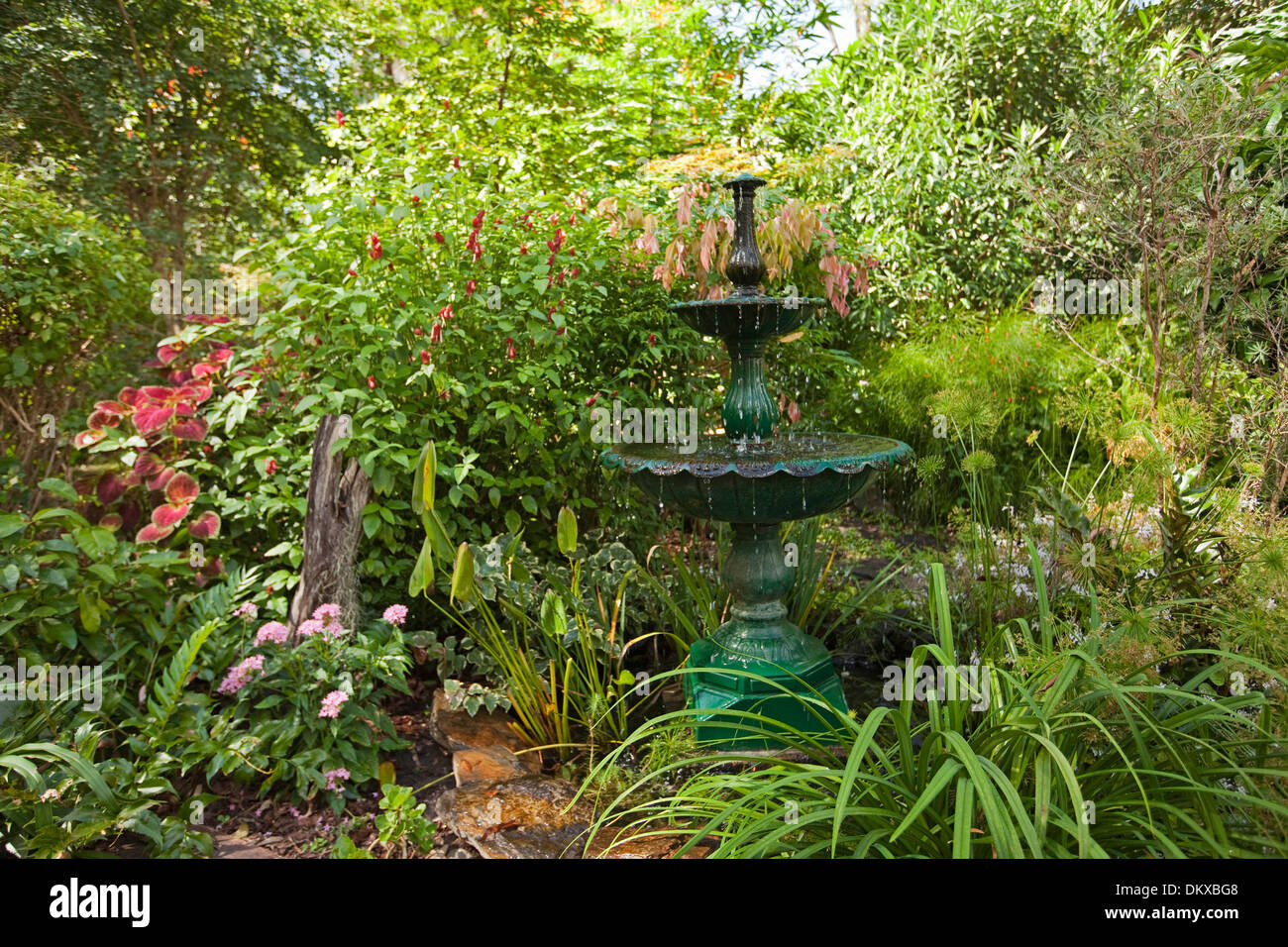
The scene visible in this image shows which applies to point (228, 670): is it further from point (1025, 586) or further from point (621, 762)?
point (1025, 586)

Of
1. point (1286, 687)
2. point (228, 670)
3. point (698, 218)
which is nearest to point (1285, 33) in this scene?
point (698, 218)

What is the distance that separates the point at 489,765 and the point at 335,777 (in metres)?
0.53

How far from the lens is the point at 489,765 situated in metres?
2.97

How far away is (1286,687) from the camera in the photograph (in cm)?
202

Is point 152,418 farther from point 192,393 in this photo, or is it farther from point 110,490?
point 110,490

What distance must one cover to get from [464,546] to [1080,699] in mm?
1746

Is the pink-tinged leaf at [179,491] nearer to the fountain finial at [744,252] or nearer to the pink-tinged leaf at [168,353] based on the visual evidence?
the pink-tinged leaf at [168,353]

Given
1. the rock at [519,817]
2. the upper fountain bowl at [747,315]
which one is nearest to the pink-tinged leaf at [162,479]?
the rock at [519,817]

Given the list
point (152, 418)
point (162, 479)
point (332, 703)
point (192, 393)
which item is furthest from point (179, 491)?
point (332, 703)

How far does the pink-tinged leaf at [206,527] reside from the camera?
3588mm

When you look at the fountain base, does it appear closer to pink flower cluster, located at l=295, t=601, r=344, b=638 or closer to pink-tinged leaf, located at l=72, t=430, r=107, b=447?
pink flower cluster, located at l=295, t=601, r=344, b=638

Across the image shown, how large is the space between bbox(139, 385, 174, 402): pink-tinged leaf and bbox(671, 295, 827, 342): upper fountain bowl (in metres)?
2.38

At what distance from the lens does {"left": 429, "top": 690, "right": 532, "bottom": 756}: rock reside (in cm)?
313

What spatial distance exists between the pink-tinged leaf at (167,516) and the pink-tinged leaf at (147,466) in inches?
8.6
